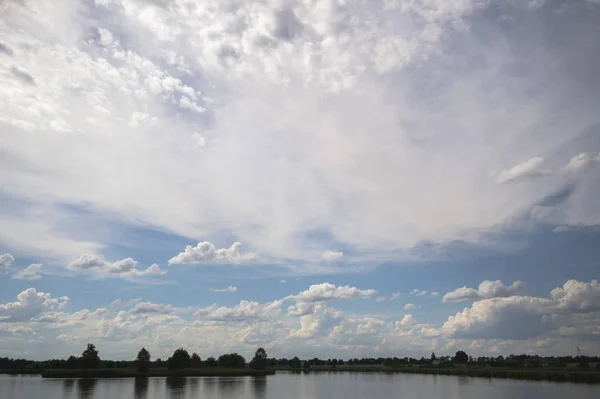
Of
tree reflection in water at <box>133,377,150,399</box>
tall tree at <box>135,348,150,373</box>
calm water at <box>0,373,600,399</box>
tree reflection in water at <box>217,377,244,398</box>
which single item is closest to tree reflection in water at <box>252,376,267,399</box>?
calm water at <box>0,373,600,399</box>

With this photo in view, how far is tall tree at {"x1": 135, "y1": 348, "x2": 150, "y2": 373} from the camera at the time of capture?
632 feet

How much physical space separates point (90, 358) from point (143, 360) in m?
21.3

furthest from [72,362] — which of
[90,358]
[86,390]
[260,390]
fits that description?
[260,390]

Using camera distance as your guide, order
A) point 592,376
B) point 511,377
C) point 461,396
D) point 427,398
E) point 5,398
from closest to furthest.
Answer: point 5,398 < point 427,398 < point 461,396 < point 592,376 < point 511,377

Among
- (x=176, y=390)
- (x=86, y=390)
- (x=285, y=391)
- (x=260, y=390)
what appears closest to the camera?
(x=86, y=390)

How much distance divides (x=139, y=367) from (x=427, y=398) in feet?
480

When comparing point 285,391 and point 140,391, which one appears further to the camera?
point 285,391

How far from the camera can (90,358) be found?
612 feet

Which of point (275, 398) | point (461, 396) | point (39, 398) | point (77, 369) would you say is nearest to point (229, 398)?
point (275, 398)

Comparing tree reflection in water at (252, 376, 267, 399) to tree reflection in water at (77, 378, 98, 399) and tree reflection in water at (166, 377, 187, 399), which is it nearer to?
tree reflection in water at (166, 377, 187, 399)

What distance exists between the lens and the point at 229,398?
86.0 m

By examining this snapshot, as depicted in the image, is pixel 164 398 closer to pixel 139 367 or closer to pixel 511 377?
pixel 139 367

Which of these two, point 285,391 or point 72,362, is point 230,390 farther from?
point 72,362

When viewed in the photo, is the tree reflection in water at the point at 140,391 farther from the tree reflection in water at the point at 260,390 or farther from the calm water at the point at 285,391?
the tree reflection in water at the point at 260,390
